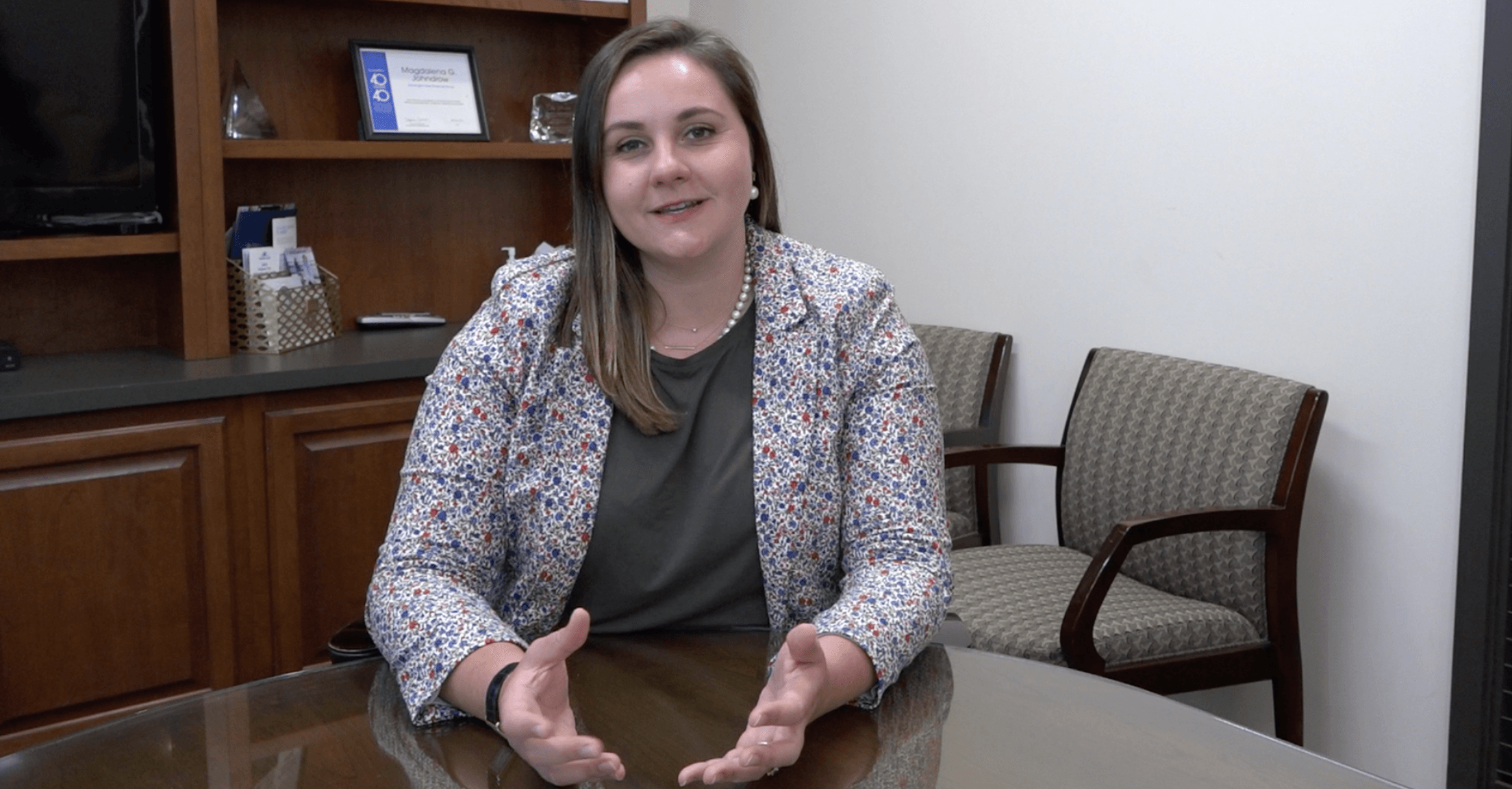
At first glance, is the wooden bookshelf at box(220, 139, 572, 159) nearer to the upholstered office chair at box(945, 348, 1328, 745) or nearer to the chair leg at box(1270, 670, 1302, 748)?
the upholstered office chair at box(945, 348, 1328, 745)

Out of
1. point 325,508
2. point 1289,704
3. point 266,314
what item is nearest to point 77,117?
point 266,314

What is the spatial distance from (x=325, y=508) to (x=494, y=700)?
194 centimetres

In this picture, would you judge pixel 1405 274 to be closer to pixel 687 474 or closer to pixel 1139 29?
pixel 1139 29

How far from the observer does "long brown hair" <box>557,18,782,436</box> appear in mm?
1602

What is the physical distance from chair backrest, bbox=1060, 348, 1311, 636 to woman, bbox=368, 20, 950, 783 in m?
1.17

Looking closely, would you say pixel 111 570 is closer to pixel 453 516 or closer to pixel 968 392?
pixel 453 516

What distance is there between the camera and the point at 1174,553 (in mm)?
2676

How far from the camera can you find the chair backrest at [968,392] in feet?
10.6

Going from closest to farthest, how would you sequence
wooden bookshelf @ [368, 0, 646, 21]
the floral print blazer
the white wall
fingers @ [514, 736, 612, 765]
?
fingers @ [514, 736, 612, 765] → the floral print blazer → the white wall → wooden bookshelf @ [368, 0, 646, 21]

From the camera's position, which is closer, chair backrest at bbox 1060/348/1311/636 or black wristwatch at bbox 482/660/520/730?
black wristwatch at bbox 482/660/520/730

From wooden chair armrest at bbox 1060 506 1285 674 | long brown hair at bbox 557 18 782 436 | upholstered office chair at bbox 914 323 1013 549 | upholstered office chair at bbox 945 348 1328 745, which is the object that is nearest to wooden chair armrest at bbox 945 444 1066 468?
upholstered office chair at bbox 945 348 1328 745

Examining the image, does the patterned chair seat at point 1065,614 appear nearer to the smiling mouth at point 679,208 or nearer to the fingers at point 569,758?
the smiling mouth at point 679,208

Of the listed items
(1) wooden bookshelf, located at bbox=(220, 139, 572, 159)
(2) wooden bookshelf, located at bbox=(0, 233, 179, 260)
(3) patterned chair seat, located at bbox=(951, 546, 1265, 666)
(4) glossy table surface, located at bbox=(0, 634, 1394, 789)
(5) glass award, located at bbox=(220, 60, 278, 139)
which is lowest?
(3) patterned chair seat, located at bbox=(951, 546, 1265, 666)

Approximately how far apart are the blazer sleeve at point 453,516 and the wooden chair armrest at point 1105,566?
3.67ft
